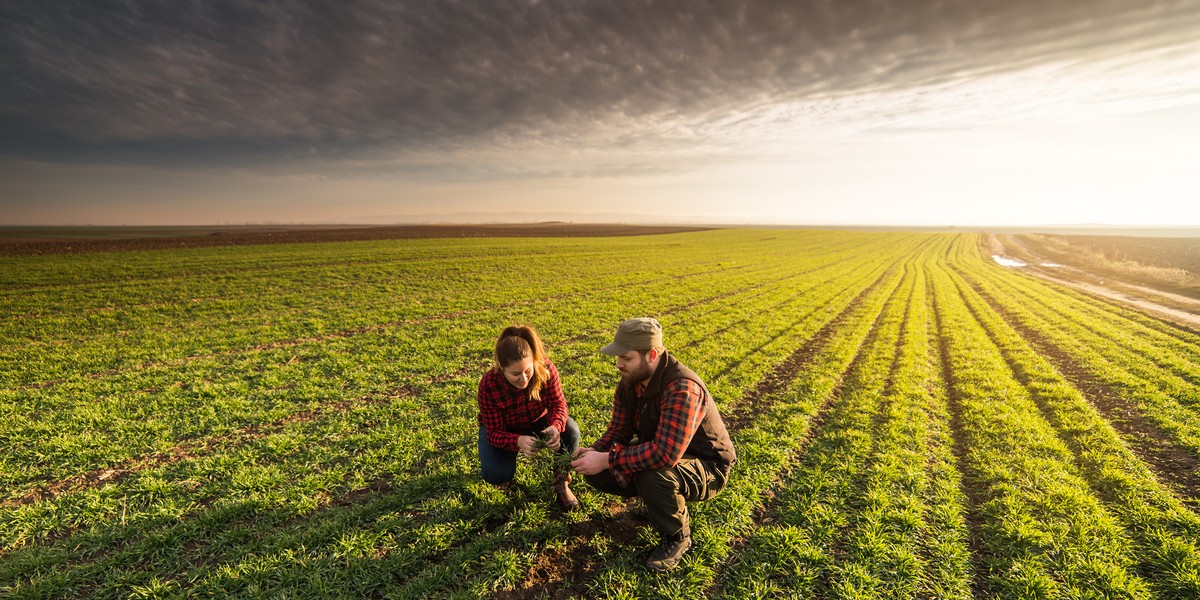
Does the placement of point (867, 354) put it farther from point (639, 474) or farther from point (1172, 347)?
point (639, 474)

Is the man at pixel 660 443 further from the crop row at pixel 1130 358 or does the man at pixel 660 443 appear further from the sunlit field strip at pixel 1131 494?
the crop row at pixel 1130 358

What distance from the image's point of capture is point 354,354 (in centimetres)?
1209

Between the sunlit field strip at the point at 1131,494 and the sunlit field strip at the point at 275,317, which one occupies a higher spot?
the sunlit field strip at the point at 275,317

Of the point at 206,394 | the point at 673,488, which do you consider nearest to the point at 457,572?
the point at 673,488

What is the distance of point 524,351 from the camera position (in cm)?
482

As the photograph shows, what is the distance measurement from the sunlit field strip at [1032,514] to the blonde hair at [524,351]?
5.36 meters

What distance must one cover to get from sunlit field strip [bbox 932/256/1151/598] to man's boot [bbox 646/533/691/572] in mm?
3232

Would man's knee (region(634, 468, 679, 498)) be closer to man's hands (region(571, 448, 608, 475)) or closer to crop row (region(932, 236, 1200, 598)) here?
man's hands (region(571, 448, 608, 475))

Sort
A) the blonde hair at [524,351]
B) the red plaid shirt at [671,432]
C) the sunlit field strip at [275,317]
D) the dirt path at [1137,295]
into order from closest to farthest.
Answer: the red plaid shirt at [671,432], the blonde hair at [524,351], the sunlit field strip at [275,317], the dirt path at [1137,295]

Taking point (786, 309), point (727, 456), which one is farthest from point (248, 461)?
point (786, 309)

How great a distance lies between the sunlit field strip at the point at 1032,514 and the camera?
4.54 metres

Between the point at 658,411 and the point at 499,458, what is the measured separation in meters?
2.30

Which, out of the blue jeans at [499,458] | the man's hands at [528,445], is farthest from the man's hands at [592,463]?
the blue jeans at [499,458]

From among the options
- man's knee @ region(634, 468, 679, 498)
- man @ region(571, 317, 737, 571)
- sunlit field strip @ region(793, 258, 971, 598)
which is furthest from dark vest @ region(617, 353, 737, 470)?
sunlit field strip @ region(793, 258, 971, 598)
